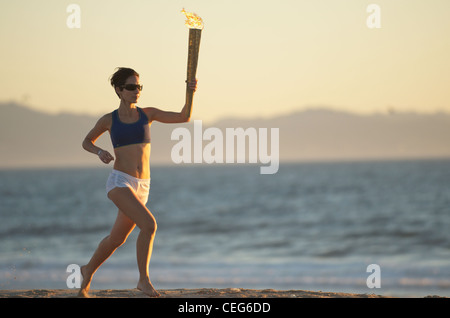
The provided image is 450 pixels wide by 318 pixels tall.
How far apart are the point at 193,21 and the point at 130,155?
149cm

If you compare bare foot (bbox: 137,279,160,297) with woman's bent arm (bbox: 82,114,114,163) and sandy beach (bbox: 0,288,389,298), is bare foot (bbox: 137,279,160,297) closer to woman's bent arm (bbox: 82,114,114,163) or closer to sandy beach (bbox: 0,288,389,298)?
sandy beach (bbox: 0,288,389,298)

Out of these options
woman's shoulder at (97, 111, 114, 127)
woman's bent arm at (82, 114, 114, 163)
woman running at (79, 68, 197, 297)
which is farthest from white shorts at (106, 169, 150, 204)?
woman's shoulder at (97, 111, 114, 127)

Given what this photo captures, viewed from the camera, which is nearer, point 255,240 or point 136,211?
point 136,211

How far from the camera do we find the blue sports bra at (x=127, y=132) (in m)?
6.30

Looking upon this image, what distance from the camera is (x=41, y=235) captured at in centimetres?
2542

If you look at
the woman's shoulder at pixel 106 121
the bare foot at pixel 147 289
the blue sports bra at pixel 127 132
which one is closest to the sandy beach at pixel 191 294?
the bare foot at pixel 147 289

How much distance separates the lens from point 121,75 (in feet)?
20.9

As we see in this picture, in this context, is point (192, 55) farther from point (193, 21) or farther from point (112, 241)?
point (112, 241)

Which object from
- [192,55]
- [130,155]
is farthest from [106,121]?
[192,55]

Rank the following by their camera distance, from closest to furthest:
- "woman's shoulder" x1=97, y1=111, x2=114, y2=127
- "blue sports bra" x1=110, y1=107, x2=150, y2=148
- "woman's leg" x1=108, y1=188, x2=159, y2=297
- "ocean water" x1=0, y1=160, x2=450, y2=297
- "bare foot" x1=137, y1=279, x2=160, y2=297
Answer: "woman's leg" x1=108, y1=188, x2=159, y2=297 → "blue sports bra" x1=110, y1=107, x2=150, y2=148 → "woman's shoulder" x1=97, y1=111, x2=114, y2=127 → "bare foot" x1=137, y1=279, x2=160, y2=297 → "ocean water" x1=0, y1=160, x2=450, y2=297

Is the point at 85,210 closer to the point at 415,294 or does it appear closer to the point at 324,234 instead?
the point at 324,234

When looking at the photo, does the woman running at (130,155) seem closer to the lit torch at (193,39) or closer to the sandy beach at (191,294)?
the lit torch at (193,39)

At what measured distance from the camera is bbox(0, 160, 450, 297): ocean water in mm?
14281

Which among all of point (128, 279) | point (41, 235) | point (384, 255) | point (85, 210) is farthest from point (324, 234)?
point (85, 210)
